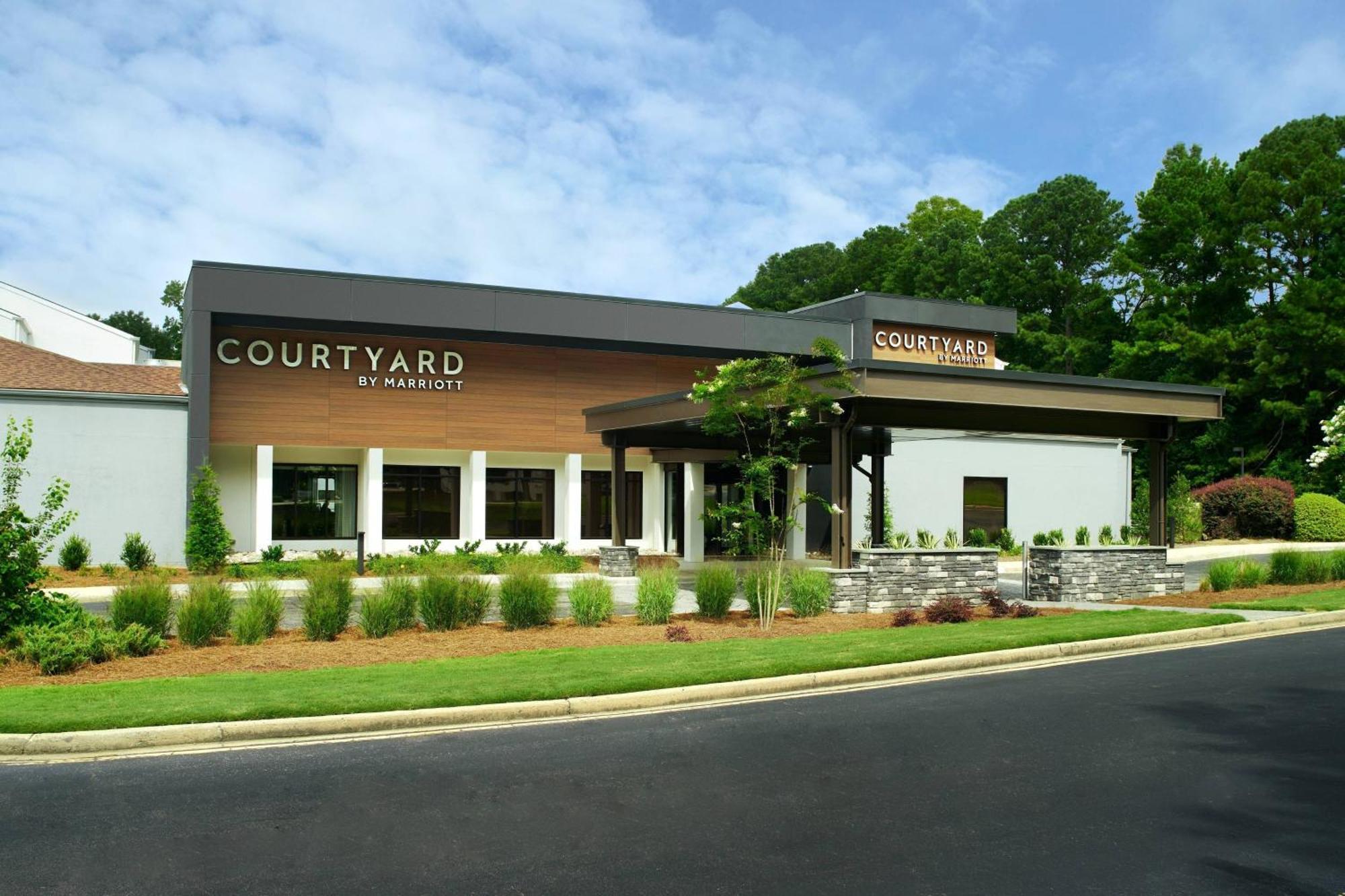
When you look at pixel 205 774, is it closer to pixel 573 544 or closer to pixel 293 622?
pixel 293 622

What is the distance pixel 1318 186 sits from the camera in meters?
51.2

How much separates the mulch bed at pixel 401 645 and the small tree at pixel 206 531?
13649mm

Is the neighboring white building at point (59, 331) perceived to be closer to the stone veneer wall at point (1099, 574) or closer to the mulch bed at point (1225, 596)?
the stone veneer wall at point (1099, 574)

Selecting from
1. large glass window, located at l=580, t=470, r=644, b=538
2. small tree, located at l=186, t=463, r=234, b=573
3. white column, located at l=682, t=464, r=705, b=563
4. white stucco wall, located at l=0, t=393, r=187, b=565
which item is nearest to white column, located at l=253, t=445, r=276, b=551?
white stucco wall, located at l=0, t=393, r=187, b=565

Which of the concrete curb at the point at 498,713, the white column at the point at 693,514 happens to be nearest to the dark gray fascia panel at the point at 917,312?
the white column at the point at 693,514

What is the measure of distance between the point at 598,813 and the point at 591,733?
261 centimetres

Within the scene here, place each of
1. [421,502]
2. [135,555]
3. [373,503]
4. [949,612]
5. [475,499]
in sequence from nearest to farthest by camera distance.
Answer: [949,612] → [135,555] → [373,503] → [475,499] → [421,502]

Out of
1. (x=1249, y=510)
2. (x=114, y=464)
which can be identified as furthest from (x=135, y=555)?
(x=1249, y=510)

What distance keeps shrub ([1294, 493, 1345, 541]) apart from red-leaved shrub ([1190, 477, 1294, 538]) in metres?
0.26

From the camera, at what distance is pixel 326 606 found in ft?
47.5

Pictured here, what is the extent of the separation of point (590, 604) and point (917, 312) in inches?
1099

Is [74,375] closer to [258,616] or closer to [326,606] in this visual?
[258,616]

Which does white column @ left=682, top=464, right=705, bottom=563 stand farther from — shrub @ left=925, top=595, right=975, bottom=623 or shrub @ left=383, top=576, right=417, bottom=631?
shrub @ left=383, top=576, right=417, bottom=631

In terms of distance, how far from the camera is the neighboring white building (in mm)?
47419
